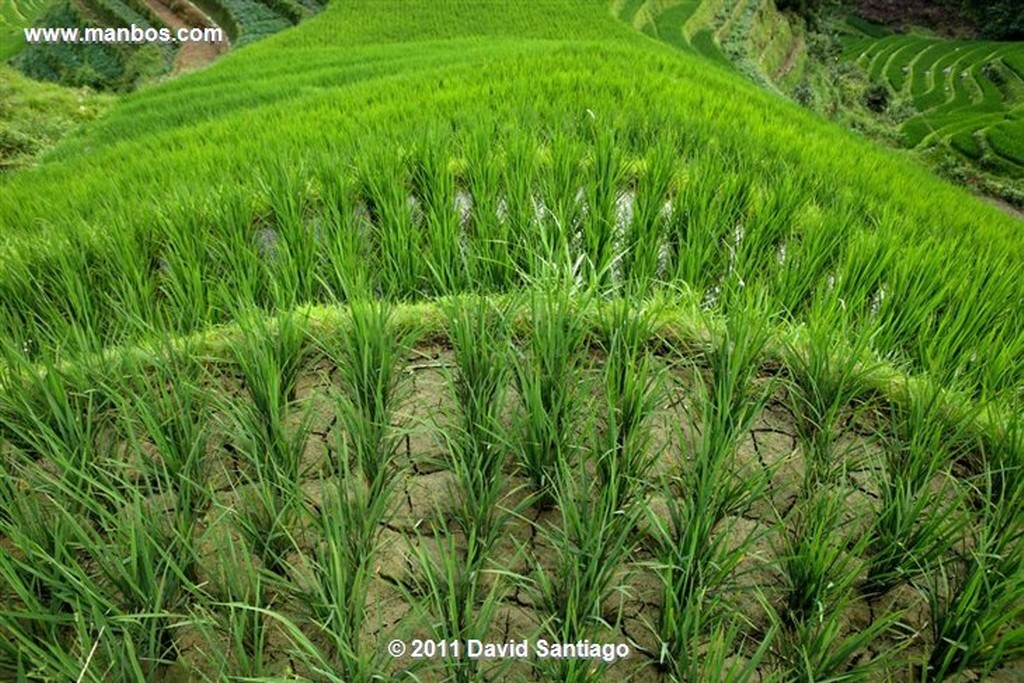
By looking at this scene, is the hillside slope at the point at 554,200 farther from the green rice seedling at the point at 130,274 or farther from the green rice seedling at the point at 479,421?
the green rice seedling at the point at 479,421

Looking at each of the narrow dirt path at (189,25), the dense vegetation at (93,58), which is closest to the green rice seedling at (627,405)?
the narrow dirt path at (189,25)

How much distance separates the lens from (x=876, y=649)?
1.14 metres

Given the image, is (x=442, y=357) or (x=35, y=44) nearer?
(x=442, y=357)

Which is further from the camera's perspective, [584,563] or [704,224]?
[704,224]

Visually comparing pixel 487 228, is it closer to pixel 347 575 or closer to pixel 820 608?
pixel 347 575

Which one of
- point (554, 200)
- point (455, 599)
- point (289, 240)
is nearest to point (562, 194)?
point (554, 200)

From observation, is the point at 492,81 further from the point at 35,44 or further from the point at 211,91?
the point at 35,44

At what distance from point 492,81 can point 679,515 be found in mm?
4468

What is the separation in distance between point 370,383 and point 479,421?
0.98 ft

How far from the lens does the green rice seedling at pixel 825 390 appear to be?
140cm

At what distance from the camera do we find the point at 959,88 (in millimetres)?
32625

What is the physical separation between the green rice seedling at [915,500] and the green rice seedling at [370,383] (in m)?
0.99

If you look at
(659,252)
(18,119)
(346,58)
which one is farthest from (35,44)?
(659,252)

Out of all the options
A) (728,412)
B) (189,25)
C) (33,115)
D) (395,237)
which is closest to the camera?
(728,412)
